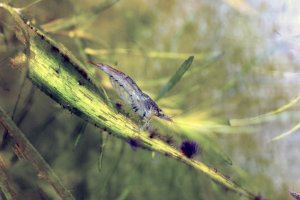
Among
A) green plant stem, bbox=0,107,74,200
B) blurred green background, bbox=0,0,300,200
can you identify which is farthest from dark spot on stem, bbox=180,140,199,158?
green plant stem, bbox=0,107,74,200

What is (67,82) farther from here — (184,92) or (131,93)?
(184,92)

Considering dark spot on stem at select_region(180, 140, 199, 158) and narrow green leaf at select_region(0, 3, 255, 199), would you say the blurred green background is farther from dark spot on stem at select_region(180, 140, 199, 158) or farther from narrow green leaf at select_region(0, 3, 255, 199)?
narrow green leaf at select_region(0, 3, 255, 199)

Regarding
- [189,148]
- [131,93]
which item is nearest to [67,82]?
[131,93]

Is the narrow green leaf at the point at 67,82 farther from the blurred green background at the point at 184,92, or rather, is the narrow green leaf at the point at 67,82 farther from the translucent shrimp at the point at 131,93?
the blurred green background at the point at 184,92

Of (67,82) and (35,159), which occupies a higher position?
(67,82)

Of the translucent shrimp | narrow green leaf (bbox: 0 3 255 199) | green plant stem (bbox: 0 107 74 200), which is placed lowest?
green plant stem (bbox: 0 107 74 200)
